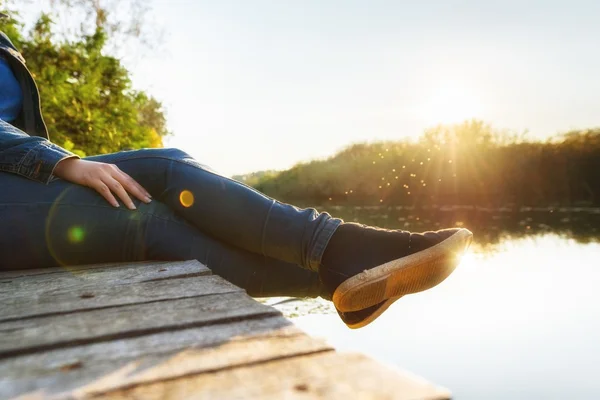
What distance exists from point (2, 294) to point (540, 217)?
9.66m

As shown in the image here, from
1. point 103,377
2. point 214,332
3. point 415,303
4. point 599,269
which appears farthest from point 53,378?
point 599,269

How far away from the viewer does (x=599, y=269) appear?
5.50 m

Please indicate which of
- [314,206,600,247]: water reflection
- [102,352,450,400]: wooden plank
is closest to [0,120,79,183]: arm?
[102,352,450,400]: wooden plank

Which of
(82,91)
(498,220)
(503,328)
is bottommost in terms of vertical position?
(503,328)

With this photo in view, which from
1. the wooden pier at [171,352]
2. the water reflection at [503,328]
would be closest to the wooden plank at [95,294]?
the wooden pier at [171,352]

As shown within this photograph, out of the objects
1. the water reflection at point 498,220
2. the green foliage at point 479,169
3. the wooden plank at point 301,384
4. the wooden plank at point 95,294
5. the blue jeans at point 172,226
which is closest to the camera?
the wooden plank at point 301,384

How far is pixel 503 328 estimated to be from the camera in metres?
4.39

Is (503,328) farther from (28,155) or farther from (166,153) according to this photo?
(28,155)

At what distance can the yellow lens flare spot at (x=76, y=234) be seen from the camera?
1.12 meters

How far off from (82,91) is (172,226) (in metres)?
3.47

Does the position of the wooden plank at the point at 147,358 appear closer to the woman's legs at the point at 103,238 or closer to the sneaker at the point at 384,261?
the sneaker at the point at 384,261

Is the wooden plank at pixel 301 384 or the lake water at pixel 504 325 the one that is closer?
the wooden plank at pixel 301 384

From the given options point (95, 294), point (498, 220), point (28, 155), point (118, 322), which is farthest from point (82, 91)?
point (498, 220)

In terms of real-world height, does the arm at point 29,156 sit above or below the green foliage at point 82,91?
below
